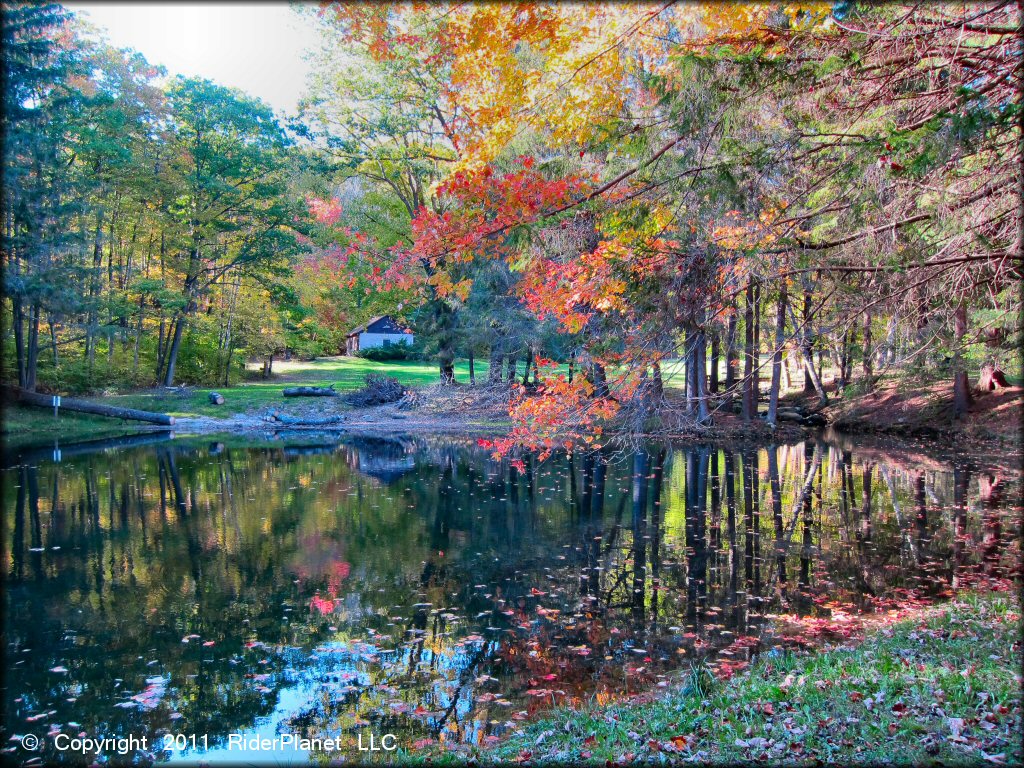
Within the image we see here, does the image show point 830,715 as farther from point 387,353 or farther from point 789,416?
point 387,353

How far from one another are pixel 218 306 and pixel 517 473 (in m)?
22.8

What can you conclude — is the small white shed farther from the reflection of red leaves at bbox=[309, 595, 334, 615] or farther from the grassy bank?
the grassy bank

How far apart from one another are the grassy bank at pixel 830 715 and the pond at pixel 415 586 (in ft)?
2.23

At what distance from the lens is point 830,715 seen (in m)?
4.43

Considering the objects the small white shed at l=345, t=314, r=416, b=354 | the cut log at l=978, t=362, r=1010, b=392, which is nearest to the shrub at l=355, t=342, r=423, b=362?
the small white shed at l=345, t=314, r=416, b=354

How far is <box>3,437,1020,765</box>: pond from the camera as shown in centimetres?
570

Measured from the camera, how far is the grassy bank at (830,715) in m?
3.96

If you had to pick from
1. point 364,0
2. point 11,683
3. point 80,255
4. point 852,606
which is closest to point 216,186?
point 80,255

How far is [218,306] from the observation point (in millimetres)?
33656

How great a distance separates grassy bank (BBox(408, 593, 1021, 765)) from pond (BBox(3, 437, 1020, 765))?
0.68 meters

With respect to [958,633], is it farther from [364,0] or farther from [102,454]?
[102,454]

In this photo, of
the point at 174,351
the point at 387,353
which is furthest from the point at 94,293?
the point at 387,353

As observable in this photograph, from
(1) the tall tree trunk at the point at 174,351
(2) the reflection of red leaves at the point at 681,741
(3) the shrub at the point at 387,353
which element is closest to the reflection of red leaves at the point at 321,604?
(2) the reflection of red leaves at the point at 681,741

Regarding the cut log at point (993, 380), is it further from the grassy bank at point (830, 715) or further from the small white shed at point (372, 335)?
the small white shed at point (372, 335)
